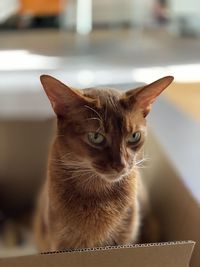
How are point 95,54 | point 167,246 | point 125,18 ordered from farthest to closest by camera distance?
1. point 125,18
2. point 95,54
3. point 167,246

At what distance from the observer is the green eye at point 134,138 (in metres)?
0.67

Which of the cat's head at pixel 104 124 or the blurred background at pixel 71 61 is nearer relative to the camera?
the cat's head at pixel 104 124

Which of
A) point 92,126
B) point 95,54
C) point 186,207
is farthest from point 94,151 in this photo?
point 95,54

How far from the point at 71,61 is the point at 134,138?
2.50 feet

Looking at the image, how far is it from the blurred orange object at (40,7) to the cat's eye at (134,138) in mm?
955

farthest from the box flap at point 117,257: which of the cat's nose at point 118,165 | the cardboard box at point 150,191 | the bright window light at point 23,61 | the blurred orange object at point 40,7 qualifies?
the blurred orange object at point 40,7

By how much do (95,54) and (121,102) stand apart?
82 centimetres

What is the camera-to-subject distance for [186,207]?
857 millimetres

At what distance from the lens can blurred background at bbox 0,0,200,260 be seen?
1.11 m

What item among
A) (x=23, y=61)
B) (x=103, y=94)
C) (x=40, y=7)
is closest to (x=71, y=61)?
(x=23, y=61)

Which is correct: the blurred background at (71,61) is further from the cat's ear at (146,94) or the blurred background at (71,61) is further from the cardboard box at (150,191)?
the cat's ear at (146,94)

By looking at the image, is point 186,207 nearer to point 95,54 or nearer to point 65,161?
point 65,161

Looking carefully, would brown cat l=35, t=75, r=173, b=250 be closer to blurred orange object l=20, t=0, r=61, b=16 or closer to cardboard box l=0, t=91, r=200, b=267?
cardboard box l=0, t=91, r=200, b=267

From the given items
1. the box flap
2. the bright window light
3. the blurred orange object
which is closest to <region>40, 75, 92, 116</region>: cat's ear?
the box flap
